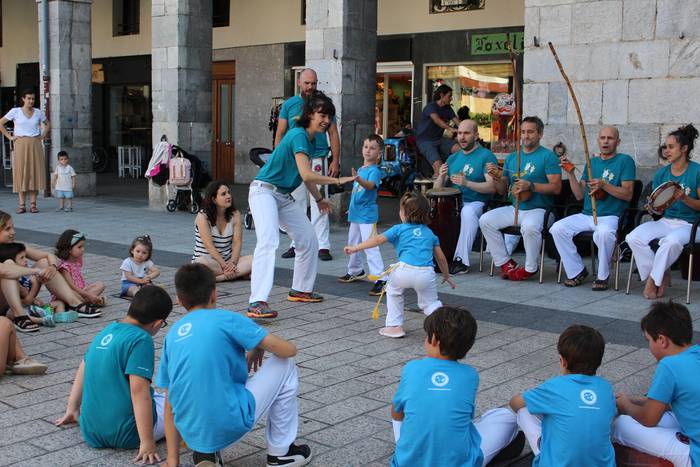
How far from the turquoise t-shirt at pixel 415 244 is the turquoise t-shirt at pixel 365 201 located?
2006mm

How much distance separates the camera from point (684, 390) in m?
3.75

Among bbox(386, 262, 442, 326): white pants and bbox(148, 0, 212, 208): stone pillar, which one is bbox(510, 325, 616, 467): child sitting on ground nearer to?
bbox(386, 262, 442, 326): white pants

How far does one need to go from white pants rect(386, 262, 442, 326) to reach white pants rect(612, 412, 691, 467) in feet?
8.87

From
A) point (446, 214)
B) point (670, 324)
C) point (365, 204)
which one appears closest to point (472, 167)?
point (446, 214)

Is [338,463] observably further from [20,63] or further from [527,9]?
[20,63]

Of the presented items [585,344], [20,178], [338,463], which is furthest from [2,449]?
[20,178]

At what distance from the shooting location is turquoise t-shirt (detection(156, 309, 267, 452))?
379cm

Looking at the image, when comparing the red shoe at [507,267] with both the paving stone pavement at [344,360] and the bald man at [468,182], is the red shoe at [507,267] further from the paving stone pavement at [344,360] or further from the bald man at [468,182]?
the bald man at [468,182]

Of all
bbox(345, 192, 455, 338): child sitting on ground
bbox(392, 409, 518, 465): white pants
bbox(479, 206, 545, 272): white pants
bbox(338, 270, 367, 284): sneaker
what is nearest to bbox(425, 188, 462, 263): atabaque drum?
bbox(479, 206, 545, 272): white pants

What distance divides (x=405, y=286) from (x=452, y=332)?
2.84 metres

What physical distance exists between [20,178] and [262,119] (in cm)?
732

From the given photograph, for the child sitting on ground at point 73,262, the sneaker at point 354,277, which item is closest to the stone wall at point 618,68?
Result: the sneaker at point 354,277

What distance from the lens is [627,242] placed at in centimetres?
803

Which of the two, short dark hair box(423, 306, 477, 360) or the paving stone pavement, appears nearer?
short dark hair box(423, 306, 477, 360)
